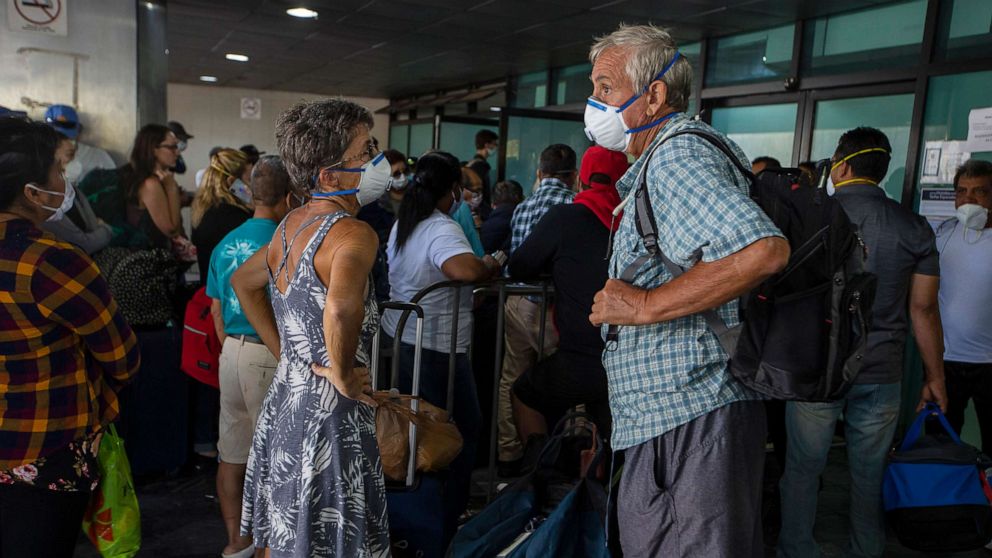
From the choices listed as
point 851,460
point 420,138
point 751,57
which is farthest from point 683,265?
point 420,138

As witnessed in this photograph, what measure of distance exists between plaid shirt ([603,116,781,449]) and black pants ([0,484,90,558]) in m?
1.54

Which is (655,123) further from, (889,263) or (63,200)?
(889,263)

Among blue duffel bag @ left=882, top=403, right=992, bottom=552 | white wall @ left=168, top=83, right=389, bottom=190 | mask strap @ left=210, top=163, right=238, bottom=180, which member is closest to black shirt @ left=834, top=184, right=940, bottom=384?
blue duffel bag @ left=882, top=403, right=992, bottom=552

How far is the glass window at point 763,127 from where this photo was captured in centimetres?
700

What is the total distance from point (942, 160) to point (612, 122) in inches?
183

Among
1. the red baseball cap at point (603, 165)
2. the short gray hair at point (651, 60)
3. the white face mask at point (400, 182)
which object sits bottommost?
the white face mask at point (400, 182)

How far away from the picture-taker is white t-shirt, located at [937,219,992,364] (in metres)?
3.94

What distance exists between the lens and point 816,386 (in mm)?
1646

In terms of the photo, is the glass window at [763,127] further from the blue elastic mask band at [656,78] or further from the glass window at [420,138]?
the glass window at [420,138]

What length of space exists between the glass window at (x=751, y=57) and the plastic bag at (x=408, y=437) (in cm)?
570

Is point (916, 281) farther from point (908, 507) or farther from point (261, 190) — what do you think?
point (261, 190)

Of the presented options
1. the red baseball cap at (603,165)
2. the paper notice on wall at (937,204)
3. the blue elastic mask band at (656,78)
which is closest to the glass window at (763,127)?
the paper notice on wall at (937,204)

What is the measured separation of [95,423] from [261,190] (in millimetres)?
1337

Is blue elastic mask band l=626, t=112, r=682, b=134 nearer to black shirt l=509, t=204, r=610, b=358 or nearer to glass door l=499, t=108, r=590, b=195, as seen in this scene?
black shirt l=509, t=204, r=610, b=358
